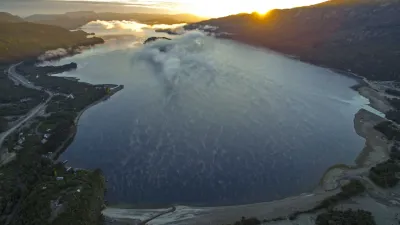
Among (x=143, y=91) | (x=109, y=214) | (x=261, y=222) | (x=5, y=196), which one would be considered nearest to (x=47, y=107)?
(x=143, y=91)

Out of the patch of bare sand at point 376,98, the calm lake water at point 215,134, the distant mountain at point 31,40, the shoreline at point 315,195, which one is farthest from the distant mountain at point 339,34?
the distant mountain at point 31,40

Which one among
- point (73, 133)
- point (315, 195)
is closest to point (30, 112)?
point (73, 133)

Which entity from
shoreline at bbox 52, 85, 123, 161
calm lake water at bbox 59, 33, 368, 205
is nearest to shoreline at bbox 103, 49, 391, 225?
calm lake water at bbox 59, 33, 368, 205

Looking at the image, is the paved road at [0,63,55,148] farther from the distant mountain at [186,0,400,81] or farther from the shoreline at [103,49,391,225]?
the distant mountain at [186,0,400,81]

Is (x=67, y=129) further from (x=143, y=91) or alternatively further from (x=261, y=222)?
(x=261, y=222)

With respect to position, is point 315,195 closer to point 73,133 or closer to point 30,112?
point 73,133
